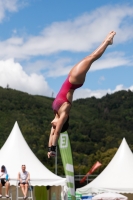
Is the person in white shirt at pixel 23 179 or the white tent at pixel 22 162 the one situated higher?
the white tent at pixel 22 162

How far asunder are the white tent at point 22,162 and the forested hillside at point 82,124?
29.0 metres

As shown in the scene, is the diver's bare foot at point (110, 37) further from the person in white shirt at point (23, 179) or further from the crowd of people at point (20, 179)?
the person in white shirt at point (23, 179)

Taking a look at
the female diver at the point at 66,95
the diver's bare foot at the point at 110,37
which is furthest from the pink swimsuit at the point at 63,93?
the diver's bare foot at the point at 110,37

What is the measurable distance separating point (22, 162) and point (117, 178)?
4.46 meters

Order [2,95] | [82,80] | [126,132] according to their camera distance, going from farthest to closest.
→ [2,95]
[126,132]
[82,80]

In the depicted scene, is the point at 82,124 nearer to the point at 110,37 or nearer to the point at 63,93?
the point at 110,37

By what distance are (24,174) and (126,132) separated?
54749mm

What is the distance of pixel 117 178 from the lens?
19.4 m

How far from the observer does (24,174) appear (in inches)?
570

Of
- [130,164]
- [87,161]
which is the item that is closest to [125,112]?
[87,161]

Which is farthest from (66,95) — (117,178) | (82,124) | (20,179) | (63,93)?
(82,124)

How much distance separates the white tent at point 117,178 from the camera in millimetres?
18891

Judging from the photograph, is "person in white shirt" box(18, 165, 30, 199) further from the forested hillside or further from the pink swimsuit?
the forested hillside

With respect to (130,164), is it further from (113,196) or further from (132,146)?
(132,146)
